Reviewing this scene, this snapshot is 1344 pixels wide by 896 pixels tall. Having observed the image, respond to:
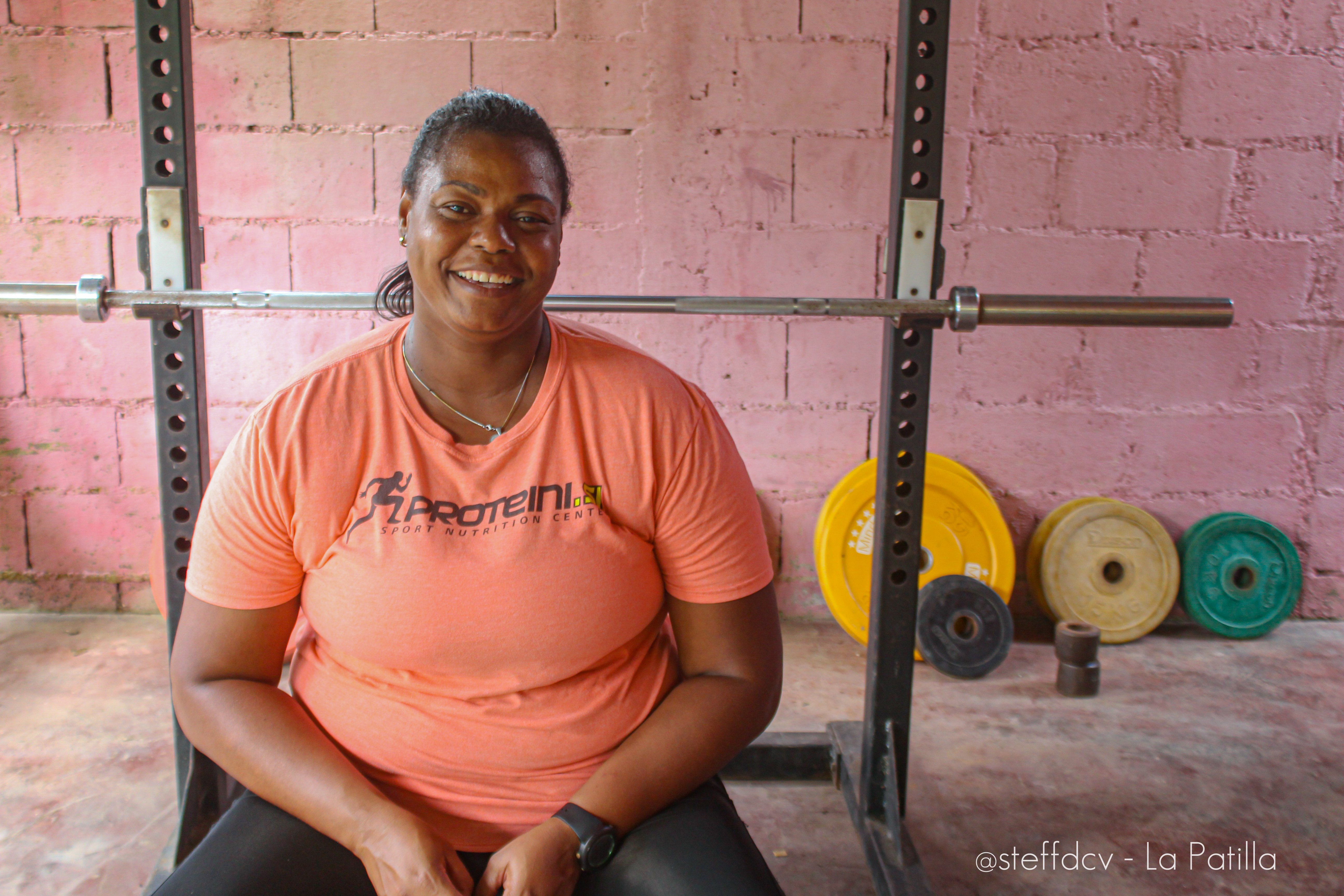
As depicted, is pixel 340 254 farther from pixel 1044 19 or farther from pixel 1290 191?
pixel 1290 191

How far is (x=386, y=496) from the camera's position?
42.5 inches

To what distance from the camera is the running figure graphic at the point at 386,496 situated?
107 cm

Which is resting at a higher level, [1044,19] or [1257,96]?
[1044,19]

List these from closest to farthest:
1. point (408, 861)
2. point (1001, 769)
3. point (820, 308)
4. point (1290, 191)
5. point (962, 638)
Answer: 1. point (408, 861)
2. point (820, 308)
3. point (1001, 769)
4. point (962, 638)
5. point (1290, 191)

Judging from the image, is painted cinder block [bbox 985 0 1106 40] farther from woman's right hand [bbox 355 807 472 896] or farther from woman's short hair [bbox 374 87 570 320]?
woman's right hand [bbox 355 807 472 896]

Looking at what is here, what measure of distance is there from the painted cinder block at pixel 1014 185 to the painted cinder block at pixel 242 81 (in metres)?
1.93

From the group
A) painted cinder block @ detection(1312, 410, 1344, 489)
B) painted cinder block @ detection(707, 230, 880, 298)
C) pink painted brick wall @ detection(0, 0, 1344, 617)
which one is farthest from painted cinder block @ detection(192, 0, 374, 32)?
painted cinder block @ detection(1312, 410, 1344, 489)

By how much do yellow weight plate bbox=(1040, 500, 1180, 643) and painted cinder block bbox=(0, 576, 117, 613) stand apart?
9.54 feet

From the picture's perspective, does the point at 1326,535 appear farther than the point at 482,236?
Yes

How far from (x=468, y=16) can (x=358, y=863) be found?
226 cm

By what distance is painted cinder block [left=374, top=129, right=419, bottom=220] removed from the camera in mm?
2582

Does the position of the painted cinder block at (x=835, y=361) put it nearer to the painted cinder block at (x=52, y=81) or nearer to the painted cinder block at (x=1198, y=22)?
the painted cinder block at (x=1198, y=22)

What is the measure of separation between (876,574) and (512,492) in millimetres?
784

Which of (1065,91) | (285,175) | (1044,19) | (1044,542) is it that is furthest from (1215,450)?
(285,175)
